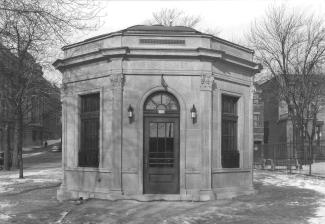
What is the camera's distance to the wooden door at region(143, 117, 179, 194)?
47.5 feet

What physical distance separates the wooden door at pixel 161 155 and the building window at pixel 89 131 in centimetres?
185

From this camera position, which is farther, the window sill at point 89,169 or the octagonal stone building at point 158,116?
the window sill at point 89,169

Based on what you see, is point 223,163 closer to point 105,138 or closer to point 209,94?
point 209,94

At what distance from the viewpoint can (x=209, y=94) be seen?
48.1 ft

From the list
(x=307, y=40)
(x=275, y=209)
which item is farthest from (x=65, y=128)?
(x=307, y=40)

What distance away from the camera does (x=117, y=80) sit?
570 inches


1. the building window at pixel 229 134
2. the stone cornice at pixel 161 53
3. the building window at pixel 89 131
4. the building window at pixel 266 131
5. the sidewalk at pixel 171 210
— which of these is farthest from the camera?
the building window at pixel 266 131

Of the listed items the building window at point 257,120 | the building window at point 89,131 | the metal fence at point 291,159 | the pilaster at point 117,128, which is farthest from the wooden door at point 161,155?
the building window at point 257,120

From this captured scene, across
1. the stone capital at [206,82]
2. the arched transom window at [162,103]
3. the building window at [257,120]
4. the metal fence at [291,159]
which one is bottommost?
the metal fence at [291,159]

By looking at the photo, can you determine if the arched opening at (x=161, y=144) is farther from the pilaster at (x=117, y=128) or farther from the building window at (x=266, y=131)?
the building window at (x=266, y=131)

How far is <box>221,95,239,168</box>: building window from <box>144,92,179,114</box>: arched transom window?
1951 millimetres

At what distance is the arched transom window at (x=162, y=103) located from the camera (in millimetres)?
14680

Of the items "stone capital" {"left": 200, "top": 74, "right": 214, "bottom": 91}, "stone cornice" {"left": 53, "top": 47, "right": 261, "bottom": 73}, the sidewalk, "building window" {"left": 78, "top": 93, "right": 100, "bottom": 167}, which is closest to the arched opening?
the sidewalk

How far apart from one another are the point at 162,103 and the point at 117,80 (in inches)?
63.1
